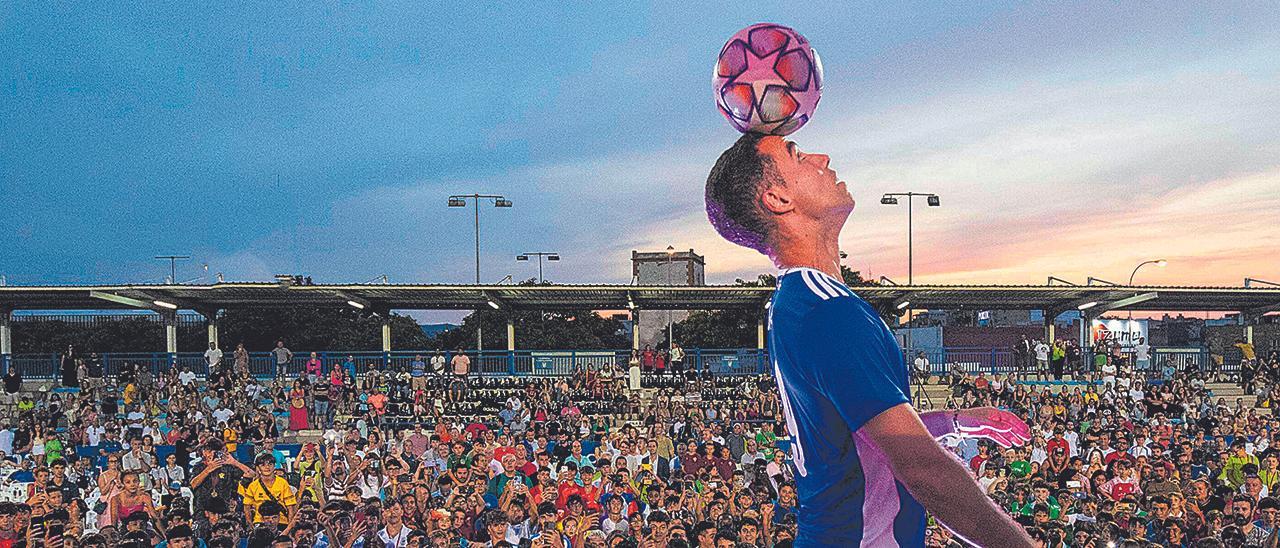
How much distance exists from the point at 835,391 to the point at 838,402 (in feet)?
0.08

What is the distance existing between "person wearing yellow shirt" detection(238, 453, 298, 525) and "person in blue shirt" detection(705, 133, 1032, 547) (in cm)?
1047

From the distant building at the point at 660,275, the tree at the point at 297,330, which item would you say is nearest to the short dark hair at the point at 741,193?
the tree at the point at 297,330

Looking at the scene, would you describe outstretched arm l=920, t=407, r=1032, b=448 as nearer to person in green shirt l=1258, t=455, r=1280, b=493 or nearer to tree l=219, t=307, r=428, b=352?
→ person in green shirt l=1258, t=455, r=1280, b=493

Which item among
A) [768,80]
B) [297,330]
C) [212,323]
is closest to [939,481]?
[768,80]

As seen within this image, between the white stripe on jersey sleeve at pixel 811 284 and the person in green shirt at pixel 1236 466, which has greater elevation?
the white stripe on jersey sleeve at pixel 811 284

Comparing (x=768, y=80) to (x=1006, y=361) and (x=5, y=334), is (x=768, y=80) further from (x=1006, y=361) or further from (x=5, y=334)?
(x=5, y=334)

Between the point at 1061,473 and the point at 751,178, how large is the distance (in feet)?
42.7

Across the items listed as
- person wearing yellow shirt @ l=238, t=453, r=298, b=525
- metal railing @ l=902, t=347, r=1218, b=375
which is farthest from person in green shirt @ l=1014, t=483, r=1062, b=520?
metal railing @ l=902, t=347, r=1218, b=375

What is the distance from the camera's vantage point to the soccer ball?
2525 millimetres

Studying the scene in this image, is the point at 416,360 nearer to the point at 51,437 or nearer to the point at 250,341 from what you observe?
the point at 51,437

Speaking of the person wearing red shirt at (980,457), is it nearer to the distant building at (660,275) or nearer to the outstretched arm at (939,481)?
the outstretched arm at (939,481)

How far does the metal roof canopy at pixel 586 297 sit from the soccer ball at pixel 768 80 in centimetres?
2125

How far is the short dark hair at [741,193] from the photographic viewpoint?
238cm

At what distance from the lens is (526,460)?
13047mm
